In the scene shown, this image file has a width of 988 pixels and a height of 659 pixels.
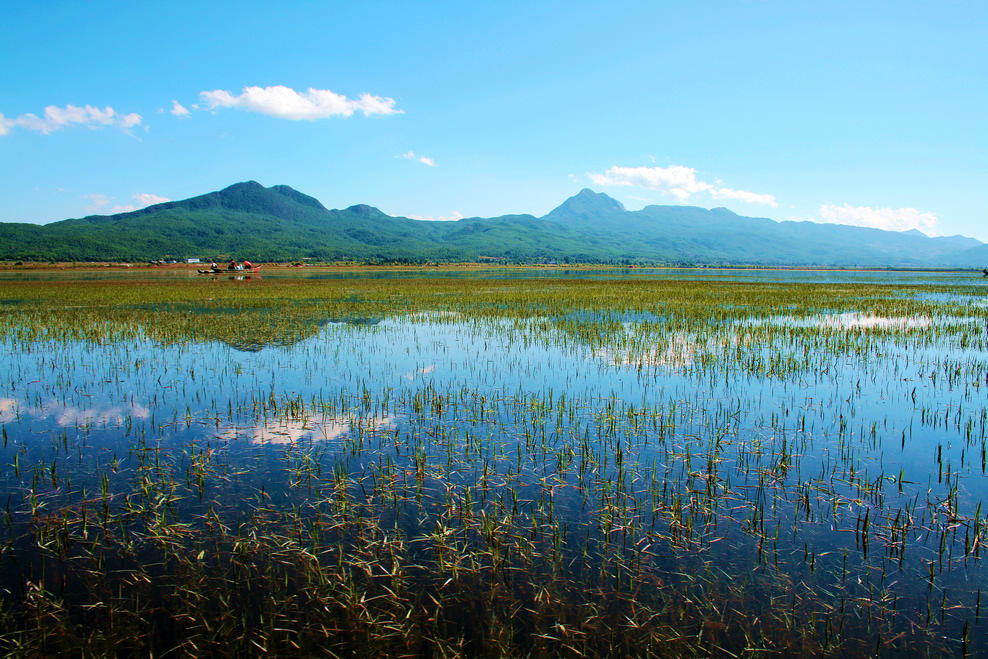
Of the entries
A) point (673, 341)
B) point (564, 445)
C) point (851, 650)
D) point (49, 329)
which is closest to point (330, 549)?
point (564, 445)

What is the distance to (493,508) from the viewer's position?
5.87m

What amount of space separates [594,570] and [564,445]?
3.11 metres

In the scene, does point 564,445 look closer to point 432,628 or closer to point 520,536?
point 520,536

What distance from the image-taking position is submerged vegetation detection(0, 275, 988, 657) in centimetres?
407

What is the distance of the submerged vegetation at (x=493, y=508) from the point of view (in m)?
4.07

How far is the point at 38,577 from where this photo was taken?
457cm

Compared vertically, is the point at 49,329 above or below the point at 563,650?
above

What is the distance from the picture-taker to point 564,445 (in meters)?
7.80

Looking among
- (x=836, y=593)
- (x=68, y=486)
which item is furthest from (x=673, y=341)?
(x=68, y=486)

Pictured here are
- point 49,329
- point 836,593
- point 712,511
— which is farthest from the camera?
point 49,329

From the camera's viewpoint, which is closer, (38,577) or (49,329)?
(38,577)

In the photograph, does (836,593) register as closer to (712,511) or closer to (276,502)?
(712,511)

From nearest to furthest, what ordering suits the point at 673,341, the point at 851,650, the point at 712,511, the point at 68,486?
the point at 851,650, the point at 712,511, the point at 68,486, the point at 673,341

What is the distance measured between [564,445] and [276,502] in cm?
421
